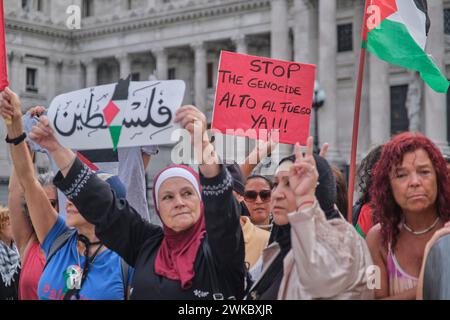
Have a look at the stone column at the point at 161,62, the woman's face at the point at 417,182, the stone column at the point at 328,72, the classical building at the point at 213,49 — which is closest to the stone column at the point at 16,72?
the classical building at the point at 213,49

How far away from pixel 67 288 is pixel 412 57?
12.1 ft

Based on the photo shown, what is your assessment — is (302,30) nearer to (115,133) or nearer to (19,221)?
(19,221)

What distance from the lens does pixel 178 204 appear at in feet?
13.7

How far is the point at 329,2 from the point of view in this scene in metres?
30.9

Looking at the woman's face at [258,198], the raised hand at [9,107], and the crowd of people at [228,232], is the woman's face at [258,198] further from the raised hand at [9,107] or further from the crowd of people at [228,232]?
the raised hand at [9,107]

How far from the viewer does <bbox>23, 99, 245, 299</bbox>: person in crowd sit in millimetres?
3793

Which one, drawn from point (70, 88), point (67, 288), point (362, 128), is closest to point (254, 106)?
point (67, 288)

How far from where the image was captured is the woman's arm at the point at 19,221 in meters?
5.50

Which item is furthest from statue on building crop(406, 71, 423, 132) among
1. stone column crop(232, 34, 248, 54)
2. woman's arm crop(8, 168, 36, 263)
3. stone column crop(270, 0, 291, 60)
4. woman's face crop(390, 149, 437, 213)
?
woman's face crop(390, 149, 437, 213)

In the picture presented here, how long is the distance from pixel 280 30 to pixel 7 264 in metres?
27.9

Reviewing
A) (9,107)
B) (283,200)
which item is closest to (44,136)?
(9,107)
